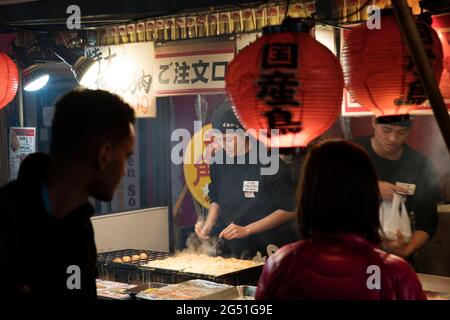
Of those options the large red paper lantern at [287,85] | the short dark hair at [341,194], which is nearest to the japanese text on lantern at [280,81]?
the large red paper lantern at [287,85]

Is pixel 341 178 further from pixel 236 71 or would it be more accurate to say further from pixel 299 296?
pixel 236 71

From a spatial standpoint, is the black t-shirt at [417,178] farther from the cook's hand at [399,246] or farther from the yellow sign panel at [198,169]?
the yellow sign panel at [198,169]

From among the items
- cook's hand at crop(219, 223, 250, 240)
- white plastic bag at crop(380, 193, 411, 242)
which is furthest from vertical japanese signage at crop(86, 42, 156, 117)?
white plastic bag at crop(380, 193, 411, 242)

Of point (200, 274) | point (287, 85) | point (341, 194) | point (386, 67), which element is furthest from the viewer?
point (200, 274)

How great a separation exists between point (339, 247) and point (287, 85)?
1163mm

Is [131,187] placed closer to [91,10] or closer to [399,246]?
[91,10]

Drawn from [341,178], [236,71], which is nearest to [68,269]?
[341,178]

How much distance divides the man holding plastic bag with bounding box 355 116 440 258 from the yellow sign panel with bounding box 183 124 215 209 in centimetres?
311

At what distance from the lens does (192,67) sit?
23.0 feet

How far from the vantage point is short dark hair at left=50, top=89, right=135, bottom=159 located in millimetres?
2984

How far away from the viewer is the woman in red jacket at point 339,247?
3002 millimetres

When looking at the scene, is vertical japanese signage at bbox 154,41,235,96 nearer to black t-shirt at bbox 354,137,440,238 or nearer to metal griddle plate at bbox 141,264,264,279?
black t-shirt at bbox 354,137,440,238

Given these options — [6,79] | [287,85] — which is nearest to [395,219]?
[287,85]

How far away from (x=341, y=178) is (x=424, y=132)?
197 inches
